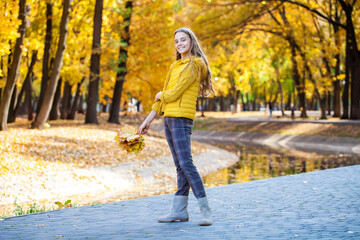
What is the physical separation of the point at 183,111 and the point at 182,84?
1.01 ft

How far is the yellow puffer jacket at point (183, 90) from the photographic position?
532 cm

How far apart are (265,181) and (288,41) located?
86.0ft

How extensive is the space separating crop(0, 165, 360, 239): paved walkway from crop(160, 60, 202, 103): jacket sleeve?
145 cm

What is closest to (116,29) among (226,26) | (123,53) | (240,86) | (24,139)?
(123,53)

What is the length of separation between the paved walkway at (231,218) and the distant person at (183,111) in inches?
11.1

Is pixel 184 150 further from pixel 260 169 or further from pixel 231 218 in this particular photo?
pixel 260 169

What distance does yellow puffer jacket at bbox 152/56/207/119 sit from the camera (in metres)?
5.32

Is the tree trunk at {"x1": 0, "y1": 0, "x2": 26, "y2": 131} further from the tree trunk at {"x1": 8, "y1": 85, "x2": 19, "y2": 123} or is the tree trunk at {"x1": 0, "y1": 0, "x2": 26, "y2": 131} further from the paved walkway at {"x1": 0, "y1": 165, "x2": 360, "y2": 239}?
the tree trunk at {"x1": 8, "y1": 85, "x2": 19, "y2": 123}

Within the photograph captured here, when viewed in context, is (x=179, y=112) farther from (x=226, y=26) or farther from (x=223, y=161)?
(x=226, y=26)

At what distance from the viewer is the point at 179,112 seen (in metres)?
5.33

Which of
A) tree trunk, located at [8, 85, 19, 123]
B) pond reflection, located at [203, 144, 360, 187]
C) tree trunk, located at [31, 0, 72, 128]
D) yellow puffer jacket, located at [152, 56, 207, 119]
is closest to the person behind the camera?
yellow puffer jacket, located at [152, 56, 207, 119]

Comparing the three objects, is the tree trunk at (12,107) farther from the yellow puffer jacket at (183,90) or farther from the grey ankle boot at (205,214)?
the grey ankle boot at (205,214)

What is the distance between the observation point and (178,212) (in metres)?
5.55

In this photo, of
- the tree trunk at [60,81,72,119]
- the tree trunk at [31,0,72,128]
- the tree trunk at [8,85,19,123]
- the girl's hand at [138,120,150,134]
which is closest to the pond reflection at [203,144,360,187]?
the girl's hand at [138,120,150,134]
